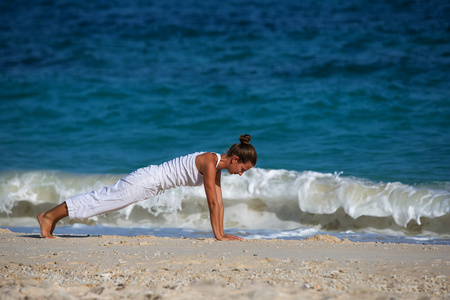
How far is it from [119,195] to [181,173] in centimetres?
59

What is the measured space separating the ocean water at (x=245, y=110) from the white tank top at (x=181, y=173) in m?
1.55

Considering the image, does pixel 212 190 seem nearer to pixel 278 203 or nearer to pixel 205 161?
pixel 205 161

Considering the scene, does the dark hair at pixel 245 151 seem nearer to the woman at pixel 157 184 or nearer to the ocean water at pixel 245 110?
the woman at pixel 157 184

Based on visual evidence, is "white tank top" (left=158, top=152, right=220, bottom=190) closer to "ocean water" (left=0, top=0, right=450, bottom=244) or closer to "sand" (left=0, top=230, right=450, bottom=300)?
"sand" (left=0, top=230, right=450, bottom=300)

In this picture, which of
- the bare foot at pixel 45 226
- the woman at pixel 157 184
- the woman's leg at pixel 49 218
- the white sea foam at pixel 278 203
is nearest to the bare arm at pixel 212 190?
the woman at pixel 157 184

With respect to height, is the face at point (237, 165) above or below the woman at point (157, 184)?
above

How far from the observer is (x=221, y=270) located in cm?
357

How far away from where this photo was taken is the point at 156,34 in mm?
14695

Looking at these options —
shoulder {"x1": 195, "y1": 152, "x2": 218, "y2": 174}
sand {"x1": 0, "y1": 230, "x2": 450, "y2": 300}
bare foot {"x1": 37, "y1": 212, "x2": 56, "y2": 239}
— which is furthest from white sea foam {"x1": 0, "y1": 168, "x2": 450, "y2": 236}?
shoulder {"x1": 195, "y1": 152, "x2": 218, "y2": 174}

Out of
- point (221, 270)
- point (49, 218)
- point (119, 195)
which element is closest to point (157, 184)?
point (119, 195)

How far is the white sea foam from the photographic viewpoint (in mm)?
6465

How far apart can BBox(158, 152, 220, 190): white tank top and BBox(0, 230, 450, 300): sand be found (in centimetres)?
56

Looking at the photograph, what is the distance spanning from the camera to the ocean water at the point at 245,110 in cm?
696

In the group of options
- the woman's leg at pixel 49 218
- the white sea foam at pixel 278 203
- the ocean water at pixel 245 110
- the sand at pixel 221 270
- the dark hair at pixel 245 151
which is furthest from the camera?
the ocean water at pixel 245 110
